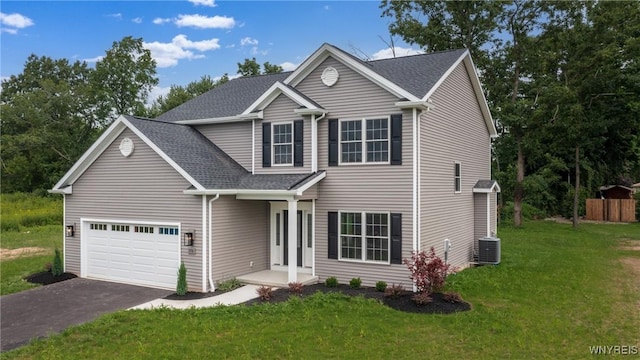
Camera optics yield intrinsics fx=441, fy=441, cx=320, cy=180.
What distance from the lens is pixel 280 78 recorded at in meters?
17.5

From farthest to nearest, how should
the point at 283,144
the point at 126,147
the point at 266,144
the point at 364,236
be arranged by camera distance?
the point at 266,144
the point at 283,144
the point at 126,147
the point at 364,236

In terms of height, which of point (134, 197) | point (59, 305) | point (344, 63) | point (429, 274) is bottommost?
point (59, 305)

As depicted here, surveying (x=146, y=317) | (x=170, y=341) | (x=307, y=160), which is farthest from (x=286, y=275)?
(x=170, y=341)

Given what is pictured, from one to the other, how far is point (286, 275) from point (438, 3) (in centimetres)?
2378

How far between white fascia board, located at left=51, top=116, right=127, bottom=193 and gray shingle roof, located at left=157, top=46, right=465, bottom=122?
3.01 meters

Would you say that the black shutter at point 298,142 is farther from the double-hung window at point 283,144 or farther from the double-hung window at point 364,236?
the double-hung window at point 364,236

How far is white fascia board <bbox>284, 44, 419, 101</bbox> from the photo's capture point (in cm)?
1173

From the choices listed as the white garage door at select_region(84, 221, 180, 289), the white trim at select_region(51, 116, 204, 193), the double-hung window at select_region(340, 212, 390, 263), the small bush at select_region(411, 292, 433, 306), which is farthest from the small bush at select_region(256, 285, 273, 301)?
the small bush at select_region(411, 292, 433, 306)

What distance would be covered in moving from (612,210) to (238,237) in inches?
1200

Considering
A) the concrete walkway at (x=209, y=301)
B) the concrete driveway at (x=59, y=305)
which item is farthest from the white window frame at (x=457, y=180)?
the concrete driveway at (x=59, y=305)

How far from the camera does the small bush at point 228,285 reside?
11898 mm

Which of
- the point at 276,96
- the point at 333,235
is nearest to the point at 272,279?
the point at 333,235

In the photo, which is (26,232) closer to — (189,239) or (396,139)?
(189,239)

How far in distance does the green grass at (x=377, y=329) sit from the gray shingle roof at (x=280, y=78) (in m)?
5.79
